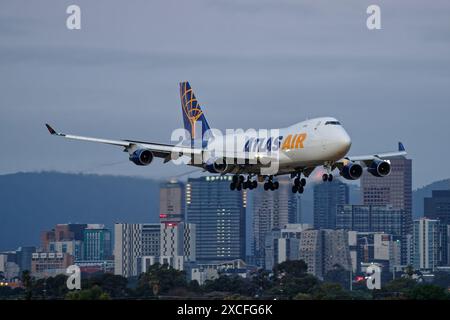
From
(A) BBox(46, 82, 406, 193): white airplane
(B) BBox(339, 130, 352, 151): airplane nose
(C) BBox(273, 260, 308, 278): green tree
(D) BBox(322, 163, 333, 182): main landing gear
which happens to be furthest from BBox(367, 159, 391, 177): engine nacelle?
(C) BBox(273, 260, 308, 278): green tree

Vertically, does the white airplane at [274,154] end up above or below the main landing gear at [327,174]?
above

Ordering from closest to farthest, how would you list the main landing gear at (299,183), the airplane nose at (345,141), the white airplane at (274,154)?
the airplane nose at (345,141) → the white airplane at (274,154) → the main landing gear at (299,183)

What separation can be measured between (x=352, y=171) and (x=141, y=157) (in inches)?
721

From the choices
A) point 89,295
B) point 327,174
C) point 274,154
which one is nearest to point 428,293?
point 89,295

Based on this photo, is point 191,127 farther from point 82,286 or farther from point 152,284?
point 152,284

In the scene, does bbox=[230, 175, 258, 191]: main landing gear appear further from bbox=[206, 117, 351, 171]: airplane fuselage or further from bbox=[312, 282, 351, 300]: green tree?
bbox=[312, 282, 351, 300]: green tree

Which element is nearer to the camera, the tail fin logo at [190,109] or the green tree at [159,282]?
the tail fin logo at [190,109]

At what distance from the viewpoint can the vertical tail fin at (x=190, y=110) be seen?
123 m

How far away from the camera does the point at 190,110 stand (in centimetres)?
12600

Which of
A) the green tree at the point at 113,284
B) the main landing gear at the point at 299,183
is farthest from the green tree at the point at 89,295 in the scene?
the main landing gear at the point at 299,183

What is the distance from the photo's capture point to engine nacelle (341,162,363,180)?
104000mm

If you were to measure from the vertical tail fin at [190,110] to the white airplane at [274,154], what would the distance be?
32.2 feet

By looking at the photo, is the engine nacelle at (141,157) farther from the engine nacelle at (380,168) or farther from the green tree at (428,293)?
the green tree at (428,293)

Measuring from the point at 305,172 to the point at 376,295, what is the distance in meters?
44.6
